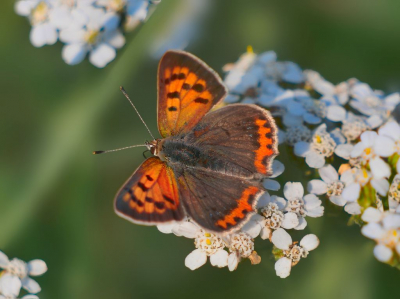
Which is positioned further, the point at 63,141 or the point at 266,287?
the point at 63,141

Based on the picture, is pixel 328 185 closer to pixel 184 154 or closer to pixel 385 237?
pixel 385 237

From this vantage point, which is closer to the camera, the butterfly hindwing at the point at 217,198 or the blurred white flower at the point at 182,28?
the butterfly hindwing at the point at 217,198

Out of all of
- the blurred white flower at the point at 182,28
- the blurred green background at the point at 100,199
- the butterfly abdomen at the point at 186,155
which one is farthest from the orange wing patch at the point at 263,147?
the blurred white flower at the point at 182,28

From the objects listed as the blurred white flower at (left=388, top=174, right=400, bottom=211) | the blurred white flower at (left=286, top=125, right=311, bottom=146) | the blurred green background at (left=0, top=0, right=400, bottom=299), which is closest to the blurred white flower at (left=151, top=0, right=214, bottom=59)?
the blurred green background at (left=0, top=0, right=400, bottom=299)

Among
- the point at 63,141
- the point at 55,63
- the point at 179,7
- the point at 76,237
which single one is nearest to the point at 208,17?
the point at 179,7

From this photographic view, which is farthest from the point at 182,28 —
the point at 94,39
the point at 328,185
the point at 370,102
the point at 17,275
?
the point at 17,275

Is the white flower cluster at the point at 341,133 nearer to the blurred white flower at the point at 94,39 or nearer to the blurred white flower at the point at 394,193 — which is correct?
the blurred white flower at the point at 394,193

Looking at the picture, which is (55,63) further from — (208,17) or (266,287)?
(266,287)
